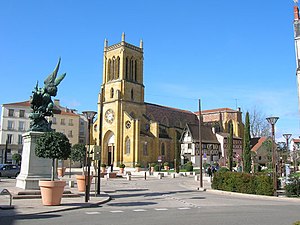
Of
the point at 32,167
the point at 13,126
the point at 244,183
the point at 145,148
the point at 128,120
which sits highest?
the point at 128,120

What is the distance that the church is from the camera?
2355 inches

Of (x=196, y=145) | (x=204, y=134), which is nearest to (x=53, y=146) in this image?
(x=196, y=145)

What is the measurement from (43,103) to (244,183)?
39.9 feet

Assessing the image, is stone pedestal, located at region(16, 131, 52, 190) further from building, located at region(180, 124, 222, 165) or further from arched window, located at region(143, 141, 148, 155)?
building, located at region(180, 124, 222, 165)

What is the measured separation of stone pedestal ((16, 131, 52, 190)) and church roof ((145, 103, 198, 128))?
5215cm

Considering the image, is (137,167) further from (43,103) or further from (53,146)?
(53,146)

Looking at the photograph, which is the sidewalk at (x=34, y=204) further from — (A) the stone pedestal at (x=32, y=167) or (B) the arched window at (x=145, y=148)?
(B) the arched window at (x=145, y=148)

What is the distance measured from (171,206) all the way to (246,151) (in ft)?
73.0

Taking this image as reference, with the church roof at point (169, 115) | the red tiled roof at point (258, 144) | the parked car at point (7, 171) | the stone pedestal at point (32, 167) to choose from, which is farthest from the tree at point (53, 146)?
the red tiled roof at point (258, 144)

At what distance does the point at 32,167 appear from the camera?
1625cm

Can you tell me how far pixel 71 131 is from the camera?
73125 millimetres

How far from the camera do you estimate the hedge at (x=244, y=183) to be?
18.2 meters

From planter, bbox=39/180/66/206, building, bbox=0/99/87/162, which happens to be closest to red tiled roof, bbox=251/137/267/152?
building, bbox=0/99/87/162

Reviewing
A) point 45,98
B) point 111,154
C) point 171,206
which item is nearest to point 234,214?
point 171,206
